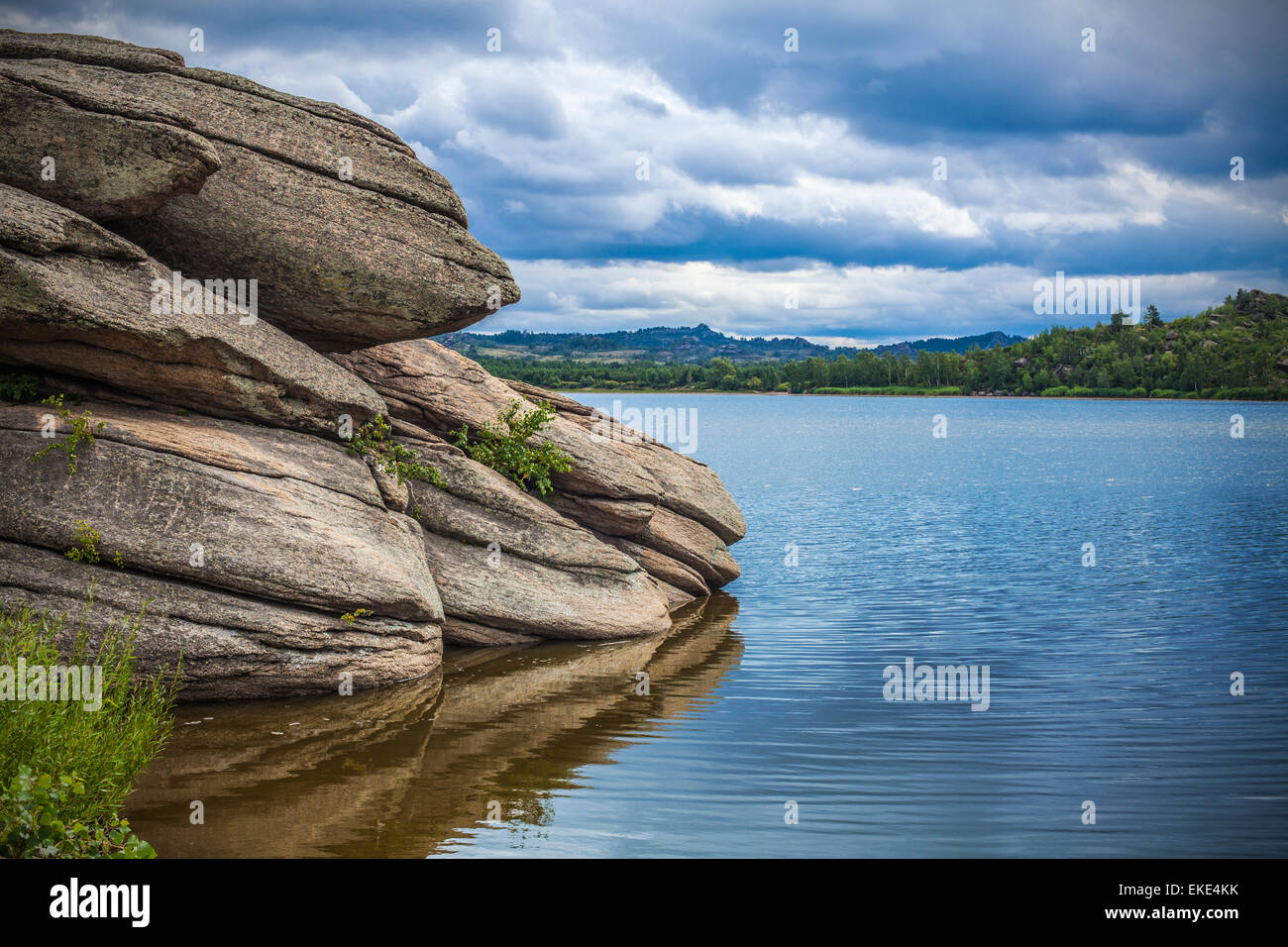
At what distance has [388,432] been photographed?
2225 centimetres

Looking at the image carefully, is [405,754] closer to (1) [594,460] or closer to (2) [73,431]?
(2) [73,431]

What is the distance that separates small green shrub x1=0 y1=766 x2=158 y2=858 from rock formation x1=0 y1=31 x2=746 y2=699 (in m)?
7.37

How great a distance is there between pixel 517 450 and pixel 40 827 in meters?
16.8

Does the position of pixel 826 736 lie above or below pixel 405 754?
below

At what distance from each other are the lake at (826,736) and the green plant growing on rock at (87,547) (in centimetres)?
319

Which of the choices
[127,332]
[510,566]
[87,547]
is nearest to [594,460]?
[510,566]

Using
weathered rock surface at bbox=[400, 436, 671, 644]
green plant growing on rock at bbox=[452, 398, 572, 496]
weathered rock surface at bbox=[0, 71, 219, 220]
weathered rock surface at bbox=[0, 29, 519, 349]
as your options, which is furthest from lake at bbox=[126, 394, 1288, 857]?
weathered rock surface at bbox=[0, 71, 219, 220]

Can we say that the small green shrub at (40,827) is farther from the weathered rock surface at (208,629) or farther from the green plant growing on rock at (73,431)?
the green plant growing on rock at (73,431)

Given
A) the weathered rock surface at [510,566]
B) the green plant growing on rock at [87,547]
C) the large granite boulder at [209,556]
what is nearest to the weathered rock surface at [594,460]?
the weathered rock surface at [510,566]

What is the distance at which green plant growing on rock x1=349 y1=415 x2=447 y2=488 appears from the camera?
21.5 meters

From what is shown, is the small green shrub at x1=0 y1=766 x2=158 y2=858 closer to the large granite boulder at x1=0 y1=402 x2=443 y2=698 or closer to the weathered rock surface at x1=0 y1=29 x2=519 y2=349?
the large granite boulder at x1=0 y1=402 x2=443 y2=698

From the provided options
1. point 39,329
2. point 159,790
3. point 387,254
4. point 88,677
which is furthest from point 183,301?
point 159,790

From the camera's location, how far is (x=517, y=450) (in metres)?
24.9
